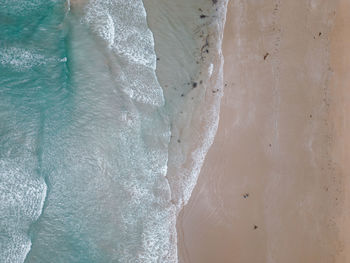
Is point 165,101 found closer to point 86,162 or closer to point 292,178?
point 86,162

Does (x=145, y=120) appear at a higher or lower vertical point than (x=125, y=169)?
higher

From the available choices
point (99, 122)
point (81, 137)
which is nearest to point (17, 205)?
point (81, 137)

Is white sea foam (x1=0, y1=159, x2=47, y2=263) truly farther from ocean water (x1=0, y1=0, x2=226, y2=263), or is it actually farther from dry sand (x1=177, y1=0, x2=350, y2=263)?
dry sand (x1=177, y1=0, x2=350, y2=263)

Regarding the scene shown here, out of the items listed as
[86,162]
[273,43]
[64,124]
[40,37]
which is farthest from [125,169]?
[273,43]

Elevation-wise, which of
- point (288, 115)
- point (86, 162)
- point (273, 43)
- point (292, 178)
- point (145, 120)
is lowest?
point (86, 162)

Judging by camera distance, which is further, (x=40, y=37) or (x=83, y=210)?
(x=40, y=37)

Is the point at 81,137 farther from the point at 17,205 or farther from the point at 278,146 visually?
the point at 278,146

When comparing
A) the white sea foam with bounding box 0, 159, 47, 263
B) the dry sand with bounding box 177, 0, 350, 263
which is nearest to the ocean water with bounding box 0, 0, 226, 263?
the white sea foam with bounding box 0, 159, 47, 263
